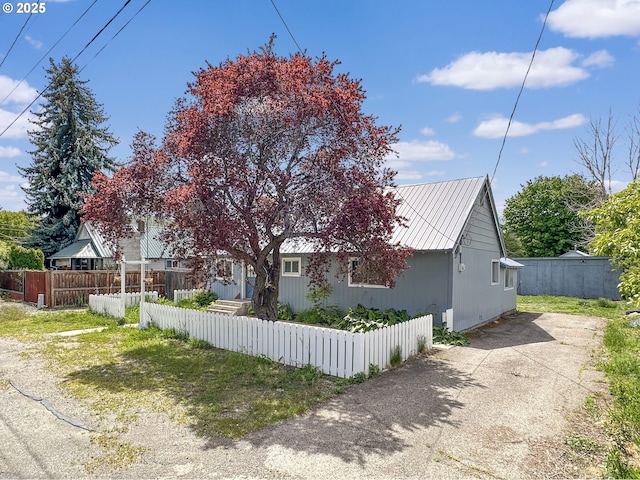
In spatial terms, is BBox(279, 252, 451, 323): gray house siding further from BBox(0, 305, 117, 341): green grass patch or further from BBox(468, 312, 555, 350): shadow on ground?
BBox(0, 305, 117, 341): green grass patch

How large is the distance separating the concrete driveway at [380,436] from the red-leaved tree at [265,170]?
2.96m

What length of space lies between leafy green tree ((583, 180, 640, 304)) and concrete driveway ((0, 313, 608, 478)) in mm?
2026

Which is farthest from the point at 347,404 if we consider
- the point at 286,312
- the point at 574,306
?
the point at 574,306

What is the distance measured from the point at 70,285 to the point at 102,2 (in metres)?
Answer: 12.8

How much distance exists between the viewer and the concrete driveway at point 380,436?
4.20 meters

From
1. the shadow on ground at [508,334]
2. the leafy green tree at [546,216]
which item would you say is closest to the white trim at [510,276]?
the shadow on ground at [508,334]

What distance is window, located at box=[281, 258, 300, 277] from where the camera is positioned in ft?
49.4

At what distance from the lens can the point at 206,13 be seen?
8664 mm

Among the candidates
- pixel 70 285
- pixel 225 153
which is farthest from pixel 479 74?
pixel 70 285

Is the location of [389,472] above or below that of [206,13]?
below

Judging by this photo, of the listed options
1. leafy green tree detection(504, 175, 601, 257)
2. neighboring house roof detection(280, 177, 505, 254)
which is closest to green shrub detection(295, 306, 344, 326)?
neighboring house roof detection(280, 177, 505, 254)

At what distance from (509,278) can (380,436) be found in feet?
49.4

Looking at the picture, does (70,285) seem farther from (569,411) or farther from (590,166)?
(590,166)

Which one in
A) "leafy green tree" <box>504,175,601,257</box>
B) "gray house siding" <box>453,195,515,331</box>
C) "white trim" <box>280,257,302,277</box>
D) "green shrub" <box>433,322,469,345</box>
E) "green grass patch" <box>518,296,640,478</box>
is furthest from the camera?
"leafy green tree" <box>504,175,601,257</box>
